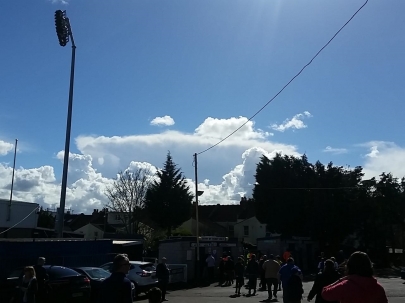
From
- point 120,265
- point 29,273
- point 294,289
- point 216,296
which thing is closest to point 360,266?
point 120,265

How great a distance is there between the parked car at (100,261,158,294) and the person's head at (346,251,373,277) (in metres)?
17.2

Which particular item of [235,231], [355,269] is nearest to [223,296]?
[355,269]

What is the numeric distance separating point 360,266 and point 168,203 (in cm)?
4957

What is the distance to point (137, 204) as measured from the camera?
54438mm

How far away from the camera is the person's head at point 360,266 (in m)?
5.17

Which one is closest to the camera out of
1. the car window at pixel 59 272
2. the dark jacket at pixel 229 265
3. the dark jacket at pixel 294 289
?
the dark jacket at pixel 294 289

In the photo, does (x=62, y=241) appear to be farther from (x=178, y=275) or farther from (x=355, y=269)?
(x=355, y=269)

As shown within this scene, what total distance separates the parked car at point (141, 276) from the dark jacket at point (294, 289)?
10.9 m

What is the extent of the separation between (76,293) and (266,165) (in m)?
36.5

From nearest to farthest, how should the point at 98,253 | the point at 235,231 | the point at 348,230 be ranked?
the point at 98,253 → the point at 348,230 → the point at 235,231

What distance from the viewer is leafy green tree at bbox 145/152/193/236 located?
53.9 m

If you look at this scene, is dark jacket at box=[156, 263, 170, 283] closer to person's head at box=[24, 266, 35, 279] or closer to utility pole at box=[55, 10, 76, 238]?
utility pole at box=[55, 10, 76, 238]

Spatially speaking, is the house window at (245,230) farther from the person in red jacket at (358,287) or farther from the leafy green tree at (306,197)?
the person in red jacket at (358,287)

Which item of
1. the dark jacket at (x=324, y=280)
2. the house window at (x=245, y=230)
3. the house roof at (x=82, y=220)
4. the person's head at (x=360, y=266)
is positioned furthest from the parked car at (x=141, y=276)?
the house roof at (x=82, y=220)
